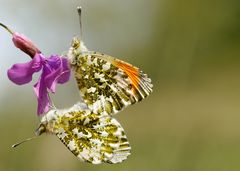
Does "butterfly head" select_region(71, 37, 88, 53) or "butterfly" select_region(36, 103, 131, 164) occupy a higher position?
"butterfly head" select_region(71, 37, 88, 53)

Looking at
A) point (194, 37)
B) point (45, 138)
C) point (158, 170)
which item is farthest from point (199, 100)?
point (158, 170)

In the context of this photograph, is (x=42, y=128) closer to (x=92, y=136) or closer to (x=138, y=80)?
(x=92, y=136)

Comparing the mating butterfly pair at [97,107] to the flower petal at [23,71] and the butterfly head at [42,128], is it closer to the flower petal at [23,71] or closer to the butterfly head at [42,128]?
the butterfly head at [42,128]

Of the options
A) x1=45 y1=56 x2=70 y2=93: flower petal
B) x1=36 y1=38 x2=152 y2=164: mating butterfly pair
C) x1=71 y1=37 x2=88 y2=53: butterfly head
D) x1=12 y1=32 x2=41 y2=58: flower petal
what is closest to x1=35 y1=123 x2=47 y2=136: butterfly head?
x1=36 y1=38 x2=152 y2=164: mating butterfly pair

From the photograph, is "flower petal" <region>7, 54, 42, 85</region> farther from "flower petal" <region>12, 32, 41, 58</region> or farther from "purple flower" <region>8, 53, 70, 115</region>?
"flower petal" <region>12, 32, 41, 58</region>

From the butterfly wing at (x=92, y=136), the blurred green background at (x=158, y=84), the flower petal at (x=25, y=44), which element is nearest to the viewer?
the butterfly wing at (x=92, y=136)

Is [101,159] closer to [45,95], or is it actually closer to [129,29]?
[45,95]

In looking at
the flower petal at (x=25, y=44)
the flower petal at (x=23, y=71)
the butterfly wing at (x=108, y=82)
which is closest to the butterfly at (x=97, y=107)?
the butterfly wing at (x=108, y=82)
